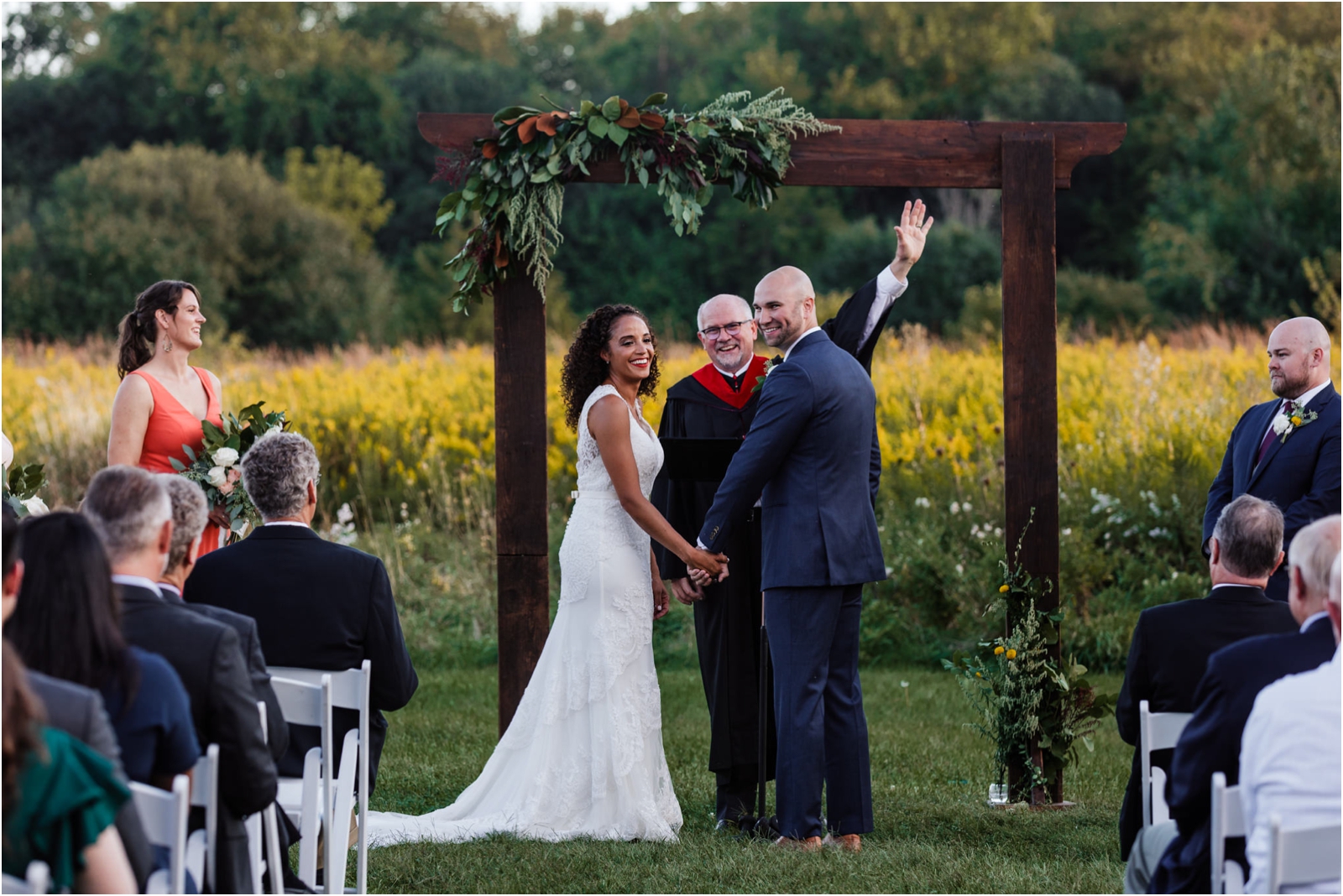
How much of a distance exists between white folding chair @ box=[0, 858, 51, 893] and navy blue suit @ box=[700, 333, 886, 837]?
282 cm

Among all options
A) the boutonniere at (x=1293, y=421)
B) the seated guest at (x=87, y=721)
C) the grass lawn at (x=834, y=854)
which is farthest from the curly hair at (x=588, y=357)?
the seated guest at (x=87, y=721)

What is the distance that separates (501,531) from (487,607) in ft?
13.5

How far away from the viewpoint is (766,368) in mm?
5547

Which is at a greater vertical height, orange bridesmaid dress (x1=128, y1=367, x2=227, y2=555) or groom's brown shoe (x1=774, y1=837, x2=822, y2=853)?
orange bridesmaid dress (x1=128, y1=367, x2=227, y2=555)

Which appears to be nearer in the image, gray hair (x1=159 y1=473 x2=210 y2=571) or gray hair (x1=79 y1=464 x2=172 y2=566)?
gray hair (x1=79 y1=464 x2=172 y2=566)

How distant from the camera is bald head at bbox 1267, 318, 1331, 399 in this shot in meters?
5.25

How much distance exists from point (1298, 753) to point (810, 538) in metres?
2.26

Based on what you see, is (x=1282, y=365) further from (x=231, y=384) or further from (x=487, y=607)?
(x=231, y=384)

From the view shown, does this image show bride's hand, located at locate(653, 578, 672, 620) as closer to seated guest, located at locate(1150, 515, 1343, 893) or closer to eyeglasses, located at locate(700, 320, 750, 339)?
eyeglasses, located at locate(700, 320, 750, 339)

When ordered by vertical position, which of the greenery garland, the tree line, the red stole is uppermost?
the tree line

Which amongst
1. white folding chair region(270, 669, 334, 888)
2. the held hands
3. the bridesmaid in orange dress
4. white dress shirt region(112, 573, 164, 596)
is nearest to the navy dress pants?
the held hands

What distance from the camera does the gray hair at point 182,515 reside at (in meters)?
3.24

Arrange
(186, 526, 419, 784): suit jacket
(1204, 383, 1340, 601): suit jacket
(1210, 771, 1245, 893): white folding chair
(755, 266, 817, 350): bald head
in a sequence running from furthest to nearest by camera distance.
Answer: (1204, 383, 1340, 601): suit jacket → (755, 266, 817, 350): bald head → (186, 526, 419, 784): suit jacket → (1210, 771, 1245, 893): white folding chair

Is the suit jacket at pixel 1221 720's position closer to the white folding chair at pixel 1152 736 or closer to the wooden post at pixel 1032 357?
the white folding chair at pixel 1152 736
